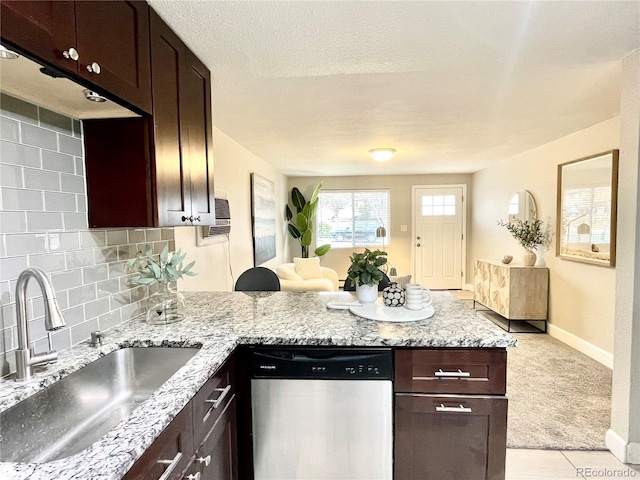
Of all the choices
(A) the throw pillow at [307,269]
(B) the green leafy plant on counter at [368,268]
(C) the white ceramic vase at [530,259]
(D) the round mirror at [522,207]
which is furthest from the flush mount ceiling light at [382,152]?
(B) the green leafy plant on counter at [368,268]

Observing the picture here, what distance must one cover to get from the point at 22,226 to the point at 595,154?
424cm

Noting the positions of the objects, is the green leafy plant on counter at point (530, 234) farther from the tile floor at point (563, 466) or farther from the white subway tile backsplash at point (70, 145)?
the white subway tile backsplash at point (70, 145)

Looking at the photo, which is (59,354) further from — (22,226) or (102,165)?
(102,165)

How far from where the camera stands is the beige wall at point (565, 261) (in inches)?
125

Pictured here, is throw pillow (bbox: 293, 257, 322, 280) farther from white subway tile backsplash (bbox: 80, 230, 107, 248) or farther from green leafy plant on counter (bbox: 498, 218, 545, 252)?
white subway tile backsplash (bbox: 80, 230, 107, 248)

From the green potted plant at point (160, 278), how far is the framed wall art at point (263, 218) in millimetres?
2650

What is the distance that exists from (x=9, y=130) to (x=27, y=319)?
594 millimetres

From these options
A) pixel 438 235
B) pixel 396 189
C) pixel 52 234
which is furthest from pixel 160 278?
pixel 438 235

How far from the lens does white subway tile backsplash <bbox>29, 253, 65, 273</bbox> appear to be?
117 centimetres

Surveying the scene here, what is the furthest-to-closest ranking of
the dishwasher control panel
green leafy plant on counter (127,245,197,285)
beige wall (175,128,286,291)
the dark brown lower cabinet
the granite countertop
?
beige wall (175,128,286,291), green leafy plant on counter (127,245,197,285), the dishwasher control panel, the dark brown lower cabinet, the granite countertop

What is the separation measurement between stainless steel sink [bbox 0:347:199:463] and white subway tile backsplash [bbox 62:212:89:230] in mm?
515

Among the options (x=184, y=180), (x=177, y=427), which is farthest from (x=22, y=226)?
(x=177, y=427)

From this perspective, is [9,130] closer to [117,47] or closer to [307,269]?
[117,47]

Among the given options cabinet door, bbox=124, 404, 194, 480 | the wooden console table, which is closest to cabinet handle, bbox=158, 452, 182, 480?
cabinet door, bbox=124, 404, 194, 480
